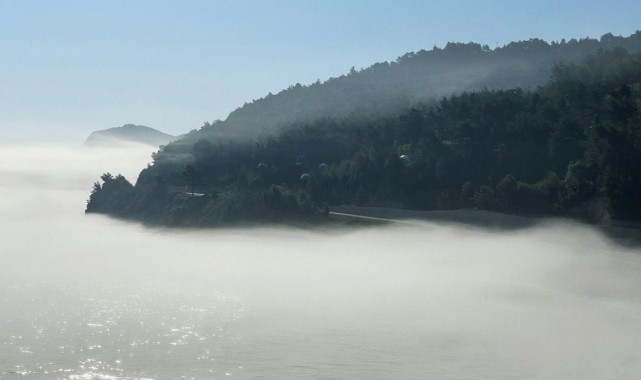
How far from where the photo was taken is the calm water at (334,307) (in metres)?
13.3

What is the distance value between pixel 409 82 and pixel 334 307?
77694 mm

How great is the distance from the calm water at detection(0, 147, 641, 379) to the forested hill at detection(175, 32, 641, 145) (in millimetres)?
27933

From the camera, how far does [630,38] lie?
3002 inches

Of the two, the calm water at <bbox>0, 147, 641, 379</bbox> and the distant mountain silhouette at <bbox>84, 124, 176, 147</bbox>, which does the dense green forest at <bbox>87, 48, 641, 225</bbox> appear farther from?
the distant mountain silhouette at <bbox>84, 124, 176, 147</bbox>

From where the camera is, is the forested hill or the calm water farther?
the forested hill

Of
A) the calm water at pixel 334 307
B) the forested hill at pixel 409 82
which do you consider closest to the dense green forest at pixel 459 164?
the calm water at pixel 334 307

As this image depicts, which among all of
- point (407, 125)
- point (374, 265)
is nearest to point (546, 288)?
point (374, 265)

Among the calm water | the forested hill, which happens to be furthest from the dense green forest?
the forested hill

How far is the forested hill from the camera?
63750 mm

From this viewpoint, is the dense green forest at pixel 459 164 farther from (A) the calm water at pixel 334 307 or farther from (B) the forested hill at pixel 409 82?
(B) the forested hill at pixel 409 82

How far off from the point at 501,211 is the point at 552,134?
5117 mm

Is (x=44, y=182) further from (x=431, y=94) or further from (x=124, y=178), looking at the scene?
(x=431, y=94)

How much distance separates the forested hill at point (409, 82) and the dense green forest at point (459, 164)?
8940 mm

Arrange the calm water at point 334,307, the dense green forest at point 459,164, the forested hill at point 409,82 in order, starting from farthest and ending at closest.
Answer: the forested hill at point 409,82 < the dense green forest at point 459,164 < the calm water at point 334,307
